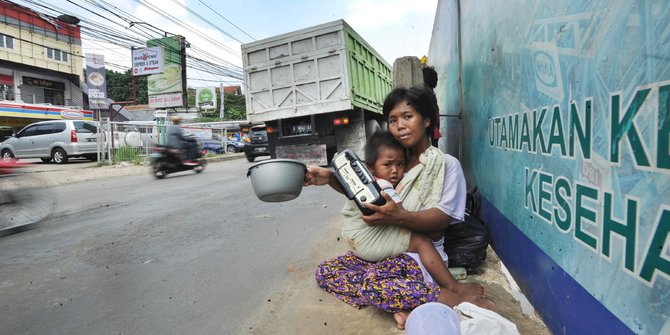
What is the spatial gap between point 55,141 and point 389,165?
14440 mm

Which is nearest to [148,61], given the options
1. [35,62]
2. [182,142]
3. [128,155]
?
[35,62]

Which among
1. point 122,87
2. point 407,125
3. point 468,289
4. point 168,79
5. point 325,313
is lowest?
point 325,313

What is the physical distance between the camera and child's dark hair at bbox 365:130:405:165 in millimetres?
2016

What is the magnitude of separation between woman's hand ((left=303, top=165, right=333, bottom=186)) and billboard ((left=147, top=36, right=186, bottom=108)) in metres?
23.6

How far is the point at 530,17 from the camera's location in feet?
5.52

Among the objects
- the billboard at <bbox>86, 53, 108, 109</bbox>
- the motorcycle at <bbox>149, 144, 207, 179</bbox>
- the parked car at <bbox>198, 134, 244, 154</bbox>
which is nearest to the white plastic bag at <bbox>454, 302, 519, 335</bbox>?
the motorcycle at <bbox>149, 144, 207, 179</bbox>

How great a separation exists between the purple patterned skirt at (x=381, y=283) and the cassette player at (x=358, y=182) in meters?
0.40

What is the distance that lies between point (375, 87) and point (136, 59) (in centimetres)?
2008

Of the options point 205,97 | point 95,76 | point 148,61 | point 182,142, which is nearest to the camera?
point 182,142

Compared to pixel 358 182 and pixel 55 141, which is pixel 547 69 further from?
pixel 55 141

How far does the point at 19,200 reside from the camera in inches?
135

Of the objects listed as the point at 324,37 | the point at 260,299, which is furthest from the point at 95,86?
Answer: the point at 260,299

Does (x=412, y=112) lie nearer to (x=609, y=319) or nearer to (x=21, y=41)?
(x=609, y=319)

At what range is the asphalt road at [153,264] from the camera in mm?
2049
